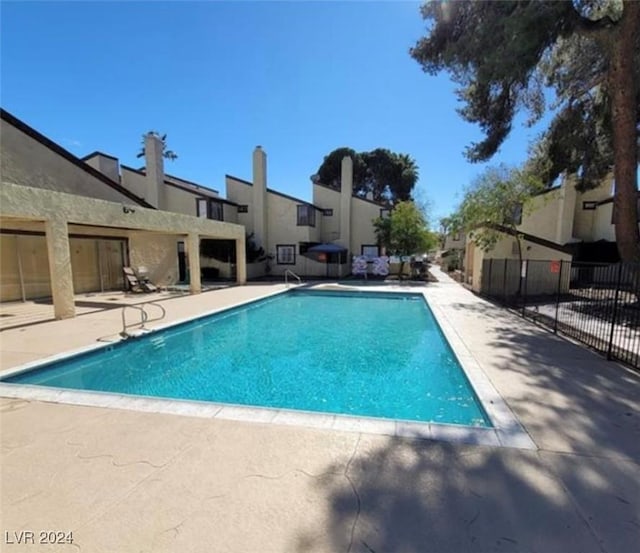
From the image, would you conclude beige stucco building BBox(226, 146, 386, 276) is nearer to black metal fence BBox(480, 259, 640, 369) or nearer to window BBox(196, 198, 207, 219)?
window BBox(196, 198, 207, 219)

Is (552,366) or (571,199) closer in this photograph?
(552,366)

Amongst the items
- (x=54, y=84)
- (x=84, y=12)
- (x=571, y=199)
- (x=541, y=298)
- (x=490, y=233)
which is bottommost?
(x=541, y=298)

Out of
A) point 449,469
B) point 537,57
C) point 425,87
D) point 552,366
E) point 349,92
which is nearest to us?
point 449,469

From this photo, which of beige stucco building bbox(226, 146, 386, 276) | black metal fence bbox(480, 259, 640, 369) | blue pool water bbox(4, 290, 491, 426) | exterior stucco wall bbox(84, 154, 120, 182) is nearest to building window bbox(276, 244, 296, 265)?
beige stucco building bbox(226, 146, 386, 276)

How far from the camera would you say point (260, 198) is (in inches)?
951

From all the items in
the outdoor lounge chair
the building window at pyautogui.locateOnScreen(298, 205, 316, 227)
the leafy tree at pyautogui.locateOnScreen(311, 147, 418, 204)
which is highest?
the leafy tree at pyautogui.locateOnScreen(311, 147, 418, 204)

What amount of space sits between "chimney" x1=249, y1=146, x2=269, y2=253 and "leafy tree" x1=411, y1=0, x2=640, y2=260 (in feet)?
46.7

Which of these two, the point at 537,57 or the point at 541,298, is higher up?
the point at 537,57

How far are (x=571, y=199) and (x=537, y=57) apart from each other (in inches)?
617

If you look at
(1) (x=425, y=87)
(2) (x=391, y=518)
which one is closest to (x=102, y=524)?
(2) (x=391, y=518)

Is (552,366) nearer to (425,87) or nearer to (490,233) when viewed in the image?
(490,233)

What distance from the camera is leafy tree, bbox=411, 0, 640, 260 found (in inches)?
357

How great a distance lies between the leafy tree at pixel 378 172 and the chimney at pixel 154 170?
18697 millimetres

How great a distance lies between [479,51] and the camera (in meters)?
9.70
